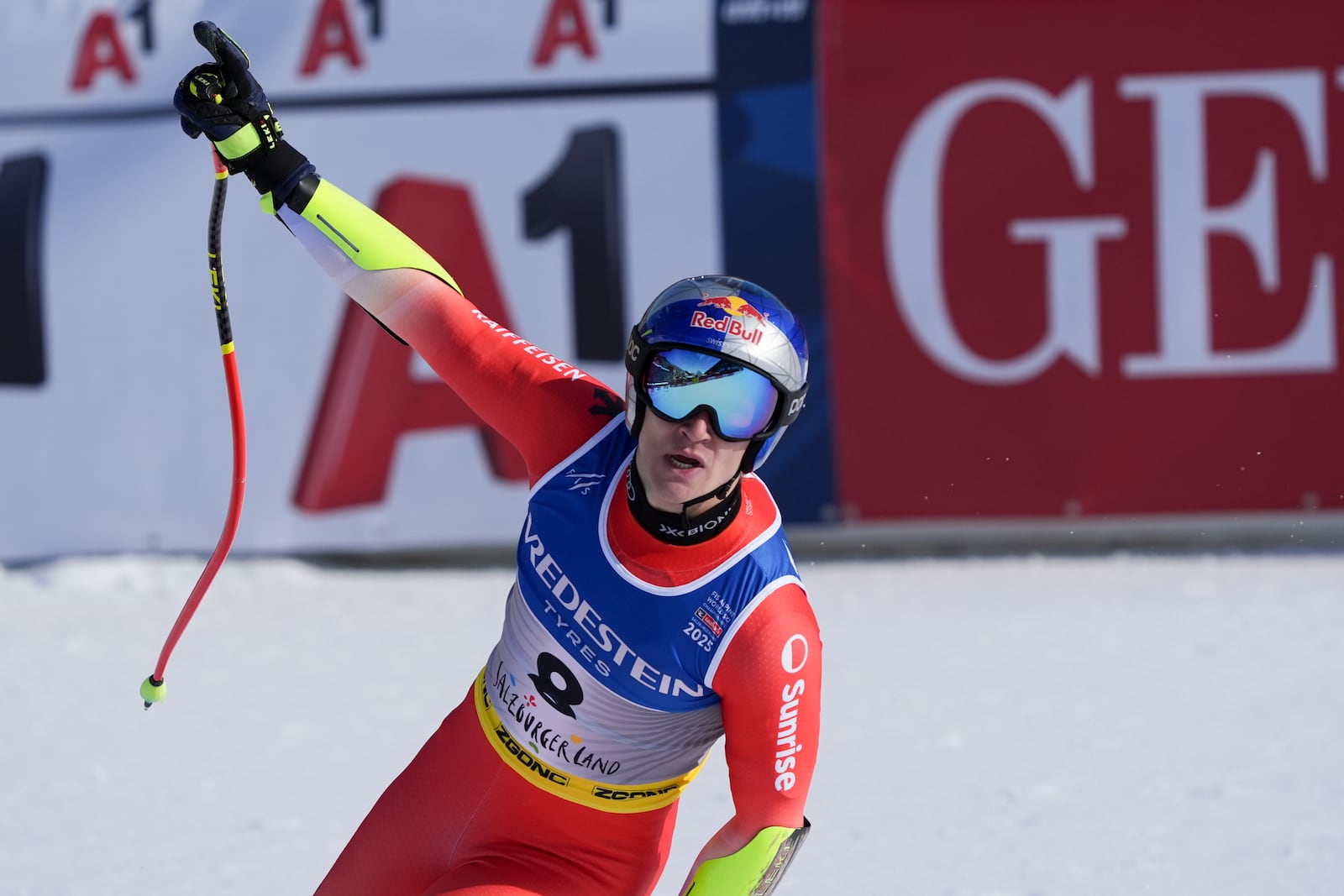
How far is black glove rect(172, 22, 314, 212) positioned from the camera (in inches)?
111

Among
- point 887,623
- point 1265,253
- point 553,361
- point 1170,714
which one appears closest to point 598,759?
point 553,361

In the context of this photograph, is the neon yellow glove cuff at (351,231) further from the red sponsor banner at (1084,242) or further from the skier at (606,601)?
the red sponsor banner at (1084,242)

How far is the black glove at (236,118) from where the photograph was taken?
2.82m

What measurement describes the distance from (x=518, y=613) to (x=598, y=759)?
297 mm

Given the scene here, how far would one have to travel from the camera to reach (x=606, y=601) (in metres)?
2.69

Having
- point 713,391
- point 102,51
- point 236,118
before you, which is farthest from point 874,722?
point 102,51

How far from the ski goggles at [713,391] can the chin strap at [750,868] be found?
0.63 m

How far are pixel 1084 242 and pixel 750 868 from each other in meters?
5.04

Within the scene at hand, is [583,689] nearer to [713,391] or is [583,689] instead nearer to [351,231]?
[713,391]

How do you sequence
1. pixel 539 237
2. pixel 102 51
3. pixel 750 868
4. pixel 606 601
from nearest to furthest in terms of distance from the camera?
pixel 750 868
pixel 606 601
pixel 102 51
pixel 539 237

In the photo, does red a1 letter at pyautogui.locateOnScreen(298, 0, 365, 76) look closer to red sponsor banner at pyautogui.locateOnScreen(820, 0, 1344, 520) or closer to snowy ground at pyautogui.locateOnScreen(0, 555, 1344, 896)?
red sponsor banner at pyautogui.locateOnScreen(820, 0, 1344, 520)

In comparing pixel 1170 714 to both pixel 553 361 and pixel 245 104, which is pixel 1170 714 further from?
pixel 245 104

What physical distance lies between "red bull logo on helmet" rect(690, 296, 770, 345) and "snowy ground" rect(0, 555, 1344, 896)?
1.91m

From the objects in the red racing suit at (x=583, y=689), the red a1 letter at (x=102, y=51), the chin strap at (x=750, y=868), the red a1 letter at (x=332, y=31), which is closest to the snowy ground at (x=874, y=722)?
the red racing suit at (x=583, y=689)
